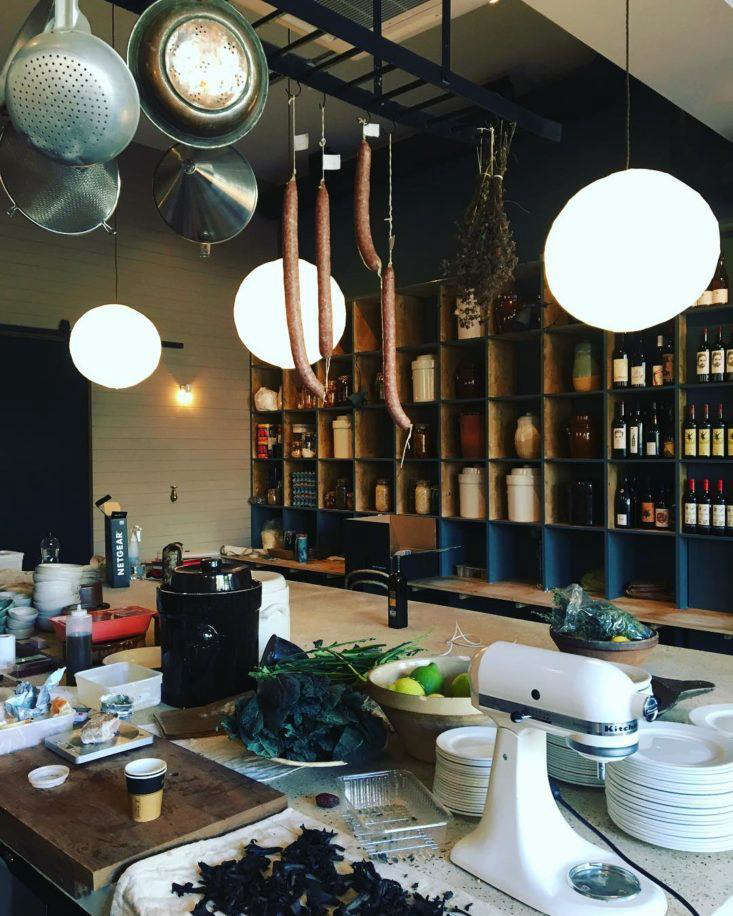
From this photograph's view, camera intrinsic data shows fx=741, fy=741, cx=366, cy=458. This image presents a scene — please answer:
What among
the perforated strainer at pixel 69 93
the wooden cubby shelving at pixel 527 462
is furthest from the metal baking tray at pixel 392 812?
the wooden cubby shelving at pixel 527 462

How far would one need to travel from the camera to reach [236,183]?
235 centimetres

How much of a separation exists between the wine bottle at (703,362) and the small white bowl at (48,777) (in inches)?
139

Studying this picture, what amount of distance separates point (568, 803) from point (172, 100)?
164 cm

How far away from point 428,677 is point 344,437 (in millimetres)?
4210

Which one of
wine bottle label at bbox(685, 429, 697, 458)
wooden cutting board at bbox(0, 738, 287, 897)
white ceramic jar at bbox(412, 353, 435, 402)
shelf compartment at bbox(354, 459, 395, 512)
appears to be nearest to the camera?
wooden cutting board at bbox(0, 738, 287, 897)

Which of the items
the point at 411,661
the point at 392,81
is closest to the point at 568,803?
the point at 411,661

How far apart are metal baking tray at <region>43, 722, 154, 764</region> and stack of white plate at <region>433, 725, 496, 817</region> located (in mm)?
616

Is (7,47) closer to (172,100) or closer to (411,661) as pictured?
(172,100)

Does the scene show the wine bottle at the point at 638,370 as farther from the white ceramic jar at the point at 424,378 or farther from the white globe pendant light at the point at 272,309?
the white globe pendant light at the point at 272,309

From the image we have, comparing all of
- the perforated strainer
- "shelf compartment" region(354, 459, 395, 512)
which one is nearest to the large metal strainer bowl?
the perforated strainer

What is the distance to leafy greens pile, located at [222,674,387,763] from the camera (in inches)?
53.8

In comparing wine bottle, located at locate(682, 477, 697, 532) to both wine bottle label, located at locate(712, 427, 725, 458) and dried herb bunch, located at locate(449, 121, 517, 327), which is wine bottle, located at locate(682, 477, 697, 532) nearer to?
wine bottle label, located at locate(712, 427, 725, 458)

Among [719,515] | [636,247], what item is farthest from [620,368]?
[636,247]

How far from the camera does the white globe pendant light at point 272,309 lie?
2.33 metres
